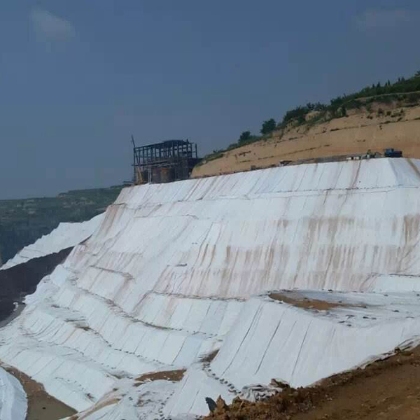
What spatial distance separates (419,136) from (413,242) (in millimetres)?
10667

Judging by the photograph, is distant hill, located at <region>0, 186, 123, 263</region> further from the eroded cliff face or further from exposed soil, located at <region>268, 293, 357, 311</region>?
exposed soil, located at <region>268, 293, 357, 311</region>

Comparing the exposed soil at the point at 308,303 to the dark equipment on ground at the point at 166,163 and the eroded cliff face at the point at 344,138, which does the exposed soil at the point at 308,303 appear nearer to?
the eroded cliff face at the point at 344,138

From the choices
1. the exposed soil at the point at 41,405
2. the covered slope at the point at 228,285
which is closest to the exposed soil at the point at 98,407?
the covered slope at the point at 228,285

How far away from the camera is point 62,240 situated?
80.2m

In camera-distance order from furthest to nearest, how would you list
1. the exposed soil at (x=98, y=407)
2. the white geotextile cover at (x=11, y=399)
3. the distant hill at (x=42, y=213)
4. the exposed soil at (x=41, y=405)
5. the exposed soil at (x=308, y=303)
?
the distant hill at (x=42, y=213) → the exposed soil at (x=41, y=405) → the white geotextile cover at (x=11, y=399) → the exposed soil at (x=98, y=407) → the exposed soil at (x=308, y=303)

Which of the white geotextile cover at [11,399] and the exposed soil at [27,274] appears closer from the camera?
the white geotextile cover at [11,399]

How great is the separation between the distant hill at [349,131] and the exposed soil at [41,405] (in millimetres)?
21607

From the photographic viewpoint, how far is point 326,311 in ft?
63.1

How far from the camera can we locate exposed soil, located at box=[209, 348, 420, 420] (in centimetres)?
1061

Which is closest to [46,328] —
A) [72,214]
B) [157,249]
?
[157,249]

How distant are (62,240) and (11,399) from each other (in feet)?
158

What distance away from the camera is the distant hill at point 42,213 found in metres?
158

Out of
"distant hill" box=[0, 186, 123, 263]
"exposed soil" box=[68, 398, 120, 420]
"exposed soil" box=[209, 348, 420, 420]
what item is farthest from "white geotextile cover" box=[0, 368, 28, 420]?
"distant hill" box=[0, 186, 123, 263]

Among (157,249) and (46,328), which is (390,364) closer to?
(157,249)
